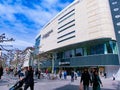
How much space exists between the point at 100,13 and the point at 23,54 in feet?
74.1

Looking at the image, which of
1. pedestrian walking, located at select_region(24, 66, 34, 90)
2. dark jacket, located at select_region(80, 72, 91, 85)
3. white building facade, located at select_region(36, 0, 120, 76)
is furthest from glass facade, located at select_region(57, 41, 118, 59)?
pedestrian walking, located at select_region(24, 66, 34, 90)

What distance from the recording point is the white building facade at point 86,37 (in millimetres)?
56719

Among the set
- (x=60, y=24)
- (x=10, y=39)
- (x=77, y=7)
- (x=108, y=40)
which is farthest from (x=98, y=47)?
(x=10, y=39)

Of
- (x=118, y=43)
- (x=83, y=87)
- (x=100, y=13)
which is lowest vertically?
(x=83, y=87)

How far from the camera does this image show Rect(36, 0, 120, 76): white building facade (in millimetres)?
56719

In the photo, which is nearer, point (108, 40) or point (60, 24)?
point (108, 40)

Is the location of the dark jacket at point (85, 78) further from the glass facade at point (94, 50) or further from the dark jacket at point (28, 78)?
the glass facade at point (94, 50)

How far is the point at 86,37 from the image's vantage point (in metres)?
62.6

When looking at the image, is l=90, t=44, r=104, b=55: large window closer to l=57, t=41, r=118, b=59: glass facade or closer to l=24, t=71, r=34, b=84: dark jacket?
l=57, t=41, r=118, b=59: glass facade

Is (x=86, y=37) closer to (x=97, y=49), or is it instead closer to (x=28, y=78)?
(x=97, y=49)

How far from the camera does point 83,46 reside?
67.0 m

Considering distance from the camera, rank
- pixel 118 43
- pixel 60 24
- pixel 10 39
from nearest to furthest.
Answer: pixel 10 39 < pixel 118 43 < pixel 60 24

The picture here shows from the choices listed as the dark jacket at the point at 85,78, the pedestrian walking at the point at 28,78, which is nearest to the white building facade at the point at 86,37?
the dark jacket at the point at 85,78

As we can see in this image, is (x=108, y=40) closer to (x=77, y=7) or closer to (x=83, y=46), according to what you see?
(x=83, y=46)
